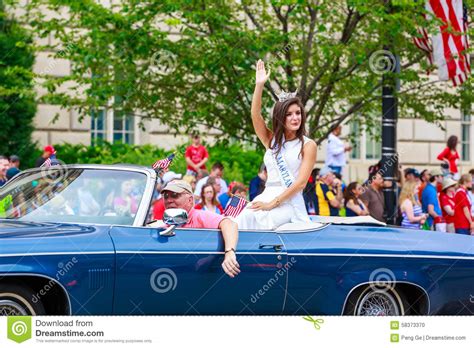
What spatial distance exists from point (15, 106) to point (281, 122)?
13.0 m

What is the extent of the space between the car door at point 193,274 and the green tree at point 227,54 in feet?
24.9

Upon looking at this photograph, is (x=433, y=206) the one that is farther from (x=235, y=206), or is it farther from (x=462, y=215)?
(x=235, y=206)

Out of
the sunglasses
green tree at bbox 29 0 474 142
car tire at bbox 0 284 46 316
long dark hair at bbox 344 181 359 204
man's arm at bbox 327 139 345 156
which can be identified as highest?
green tree at bbox 29 0 474 142

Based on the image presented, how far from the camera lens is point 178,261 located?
758 cm

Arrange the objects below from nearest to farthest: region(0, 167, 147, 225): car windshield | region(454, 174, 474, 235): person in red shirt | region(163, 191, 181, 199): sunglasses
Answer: region(0, 167, 147, 225): car windshield < region(163, 191, 181, 199): sunglasses < region(454, 174, 474, 235): person in red shirt

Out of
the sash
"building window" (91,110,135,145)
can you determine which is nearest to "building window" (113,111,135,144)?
"building window" (91,110,135,145)

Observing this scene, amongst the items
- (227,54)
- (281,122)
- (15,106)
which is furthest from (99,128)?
(281,122)

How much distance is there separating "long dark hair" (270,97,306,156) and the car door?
3.46 ft

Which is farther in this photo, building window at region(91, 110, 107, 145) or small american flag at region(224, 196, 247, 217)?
building window at region(91, 110, 107, 145)

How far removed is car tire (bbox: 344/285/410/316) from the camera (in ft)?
27.1

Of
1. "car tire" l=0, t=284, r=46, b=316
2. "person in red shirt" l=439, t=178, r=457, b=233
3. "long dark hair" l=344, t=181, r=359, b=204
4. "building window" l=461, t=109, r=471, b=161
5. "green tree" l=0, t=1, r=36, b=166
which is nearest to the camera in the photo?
"car tire" l=0, t=284, r=46, b=316

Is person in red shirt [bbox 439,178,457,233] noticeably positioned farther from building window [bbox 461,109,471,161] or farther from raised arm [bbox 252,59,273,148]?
building window [bbox 461,109,471,161]

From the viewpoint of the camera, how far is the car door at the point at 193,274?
7445 mm
